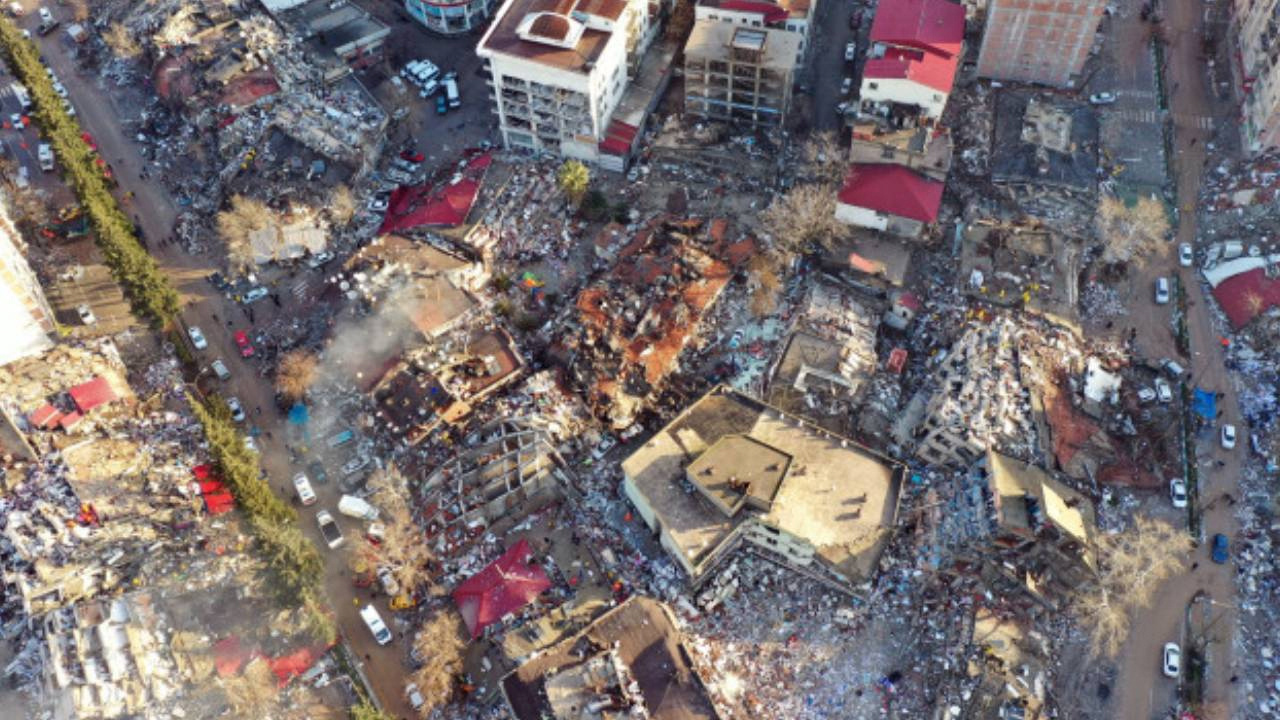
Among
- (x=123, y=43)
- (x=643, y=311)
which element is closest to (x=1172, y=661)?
(x=643, y=311)

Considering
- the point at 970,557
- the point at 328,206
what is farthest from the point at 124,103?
the point at 970,557

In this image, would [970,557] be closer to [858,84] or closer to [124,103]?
[858,84]

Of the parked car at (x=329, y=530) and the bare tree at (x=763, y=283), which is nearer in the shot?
the parked car at (x=329, y=530)

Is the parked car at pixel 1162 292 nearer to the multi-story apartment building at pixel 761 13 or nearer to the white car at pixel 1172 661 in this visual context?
the white car at pixel 1172 661

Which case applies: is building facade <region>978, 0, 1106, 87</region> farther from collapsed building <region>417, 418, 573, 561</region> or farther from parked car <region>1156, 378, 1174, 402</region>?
collapsed building <region>417, 418, 573, 561</region>

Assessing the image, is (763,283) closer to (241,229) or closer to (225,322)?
(225,322)

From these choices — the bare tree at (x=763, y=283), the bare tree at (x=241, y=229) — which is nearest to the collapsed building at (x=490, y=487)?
the bare tree at (x=763, y=283)

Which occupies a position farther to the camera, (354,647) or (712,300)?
(712,300)
